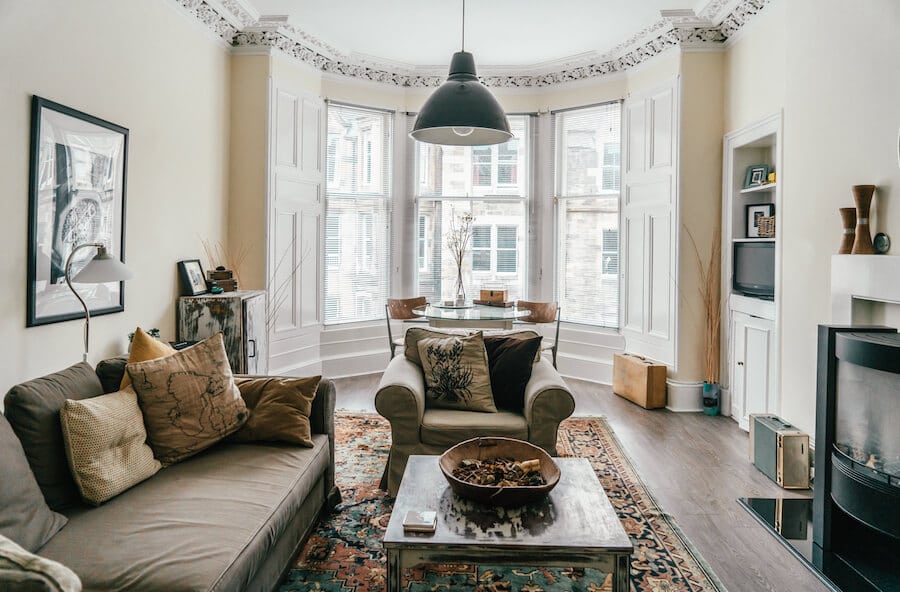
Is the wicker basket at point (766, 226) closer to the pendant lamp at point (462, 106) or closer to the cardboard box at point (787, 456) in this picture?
the cardboard box at point (787, 456)

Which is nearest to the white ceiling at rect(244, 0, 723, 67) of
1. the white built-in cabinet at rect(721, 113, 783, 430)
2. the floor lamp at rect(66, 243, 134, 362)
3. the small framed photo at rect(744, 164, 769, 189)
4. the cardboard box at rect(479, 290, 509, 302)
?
the white built-in cabinet at rect(721, 113, 783, 430)

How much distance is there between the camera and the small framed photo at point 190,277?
14.1ft

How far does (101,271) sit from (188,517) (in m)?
1.48

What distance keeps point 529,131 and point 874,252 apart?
3.93 metres

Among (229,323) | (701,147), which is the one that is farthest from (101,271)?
(701,147)

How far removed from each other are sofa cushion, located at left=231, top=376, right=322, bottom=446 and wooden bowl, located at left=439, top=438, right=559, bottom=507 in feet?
2.47

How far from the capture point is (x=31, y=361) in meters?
2.84

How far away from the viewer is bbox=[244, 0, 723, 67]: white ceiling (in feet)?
15.0

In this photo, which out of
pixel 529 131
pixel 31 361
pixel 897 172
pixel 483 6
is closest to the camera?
pixel 897 172

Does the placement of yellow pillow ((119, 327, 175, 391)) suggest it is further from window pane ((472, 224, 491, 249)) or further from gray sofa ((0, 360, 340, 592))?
window pane ((472, 224, 491, 249))

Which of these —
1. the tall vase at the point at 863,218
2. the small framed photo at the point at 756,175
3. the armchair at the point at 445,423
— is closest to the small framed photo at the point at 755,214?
the small framed photo at the point at 756,175

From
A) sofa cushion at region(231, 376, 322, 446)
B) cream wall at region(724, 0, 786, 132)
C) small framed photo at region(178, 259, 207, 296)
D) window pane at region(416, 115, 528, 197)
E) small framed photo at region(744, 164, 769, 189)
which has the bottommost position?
sofa cushion at region(231, 376, 322, 446)

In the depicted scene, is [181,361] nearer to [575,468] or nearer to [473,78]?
[575,468]

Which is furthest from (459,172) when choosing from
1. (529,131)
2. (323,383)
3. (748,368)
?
(323,383)
